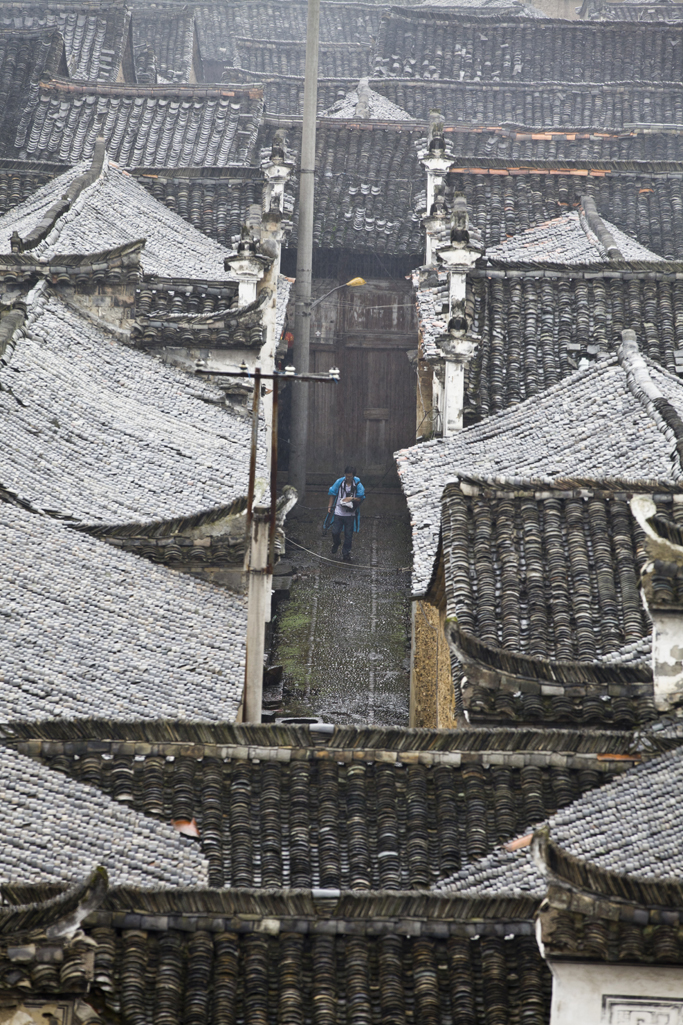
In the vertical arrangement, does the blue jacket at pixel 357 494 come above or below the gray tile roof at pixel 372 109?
below

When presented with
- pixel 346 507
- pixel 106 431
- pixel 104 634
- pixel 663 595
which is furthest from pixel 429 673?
pixel 663 595

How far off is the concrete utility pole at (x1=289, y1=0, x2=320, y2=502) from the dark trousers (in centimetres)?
301

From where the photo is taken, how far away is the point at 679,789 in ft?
39.0

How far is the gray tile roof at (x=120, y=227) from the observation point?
28750 mm

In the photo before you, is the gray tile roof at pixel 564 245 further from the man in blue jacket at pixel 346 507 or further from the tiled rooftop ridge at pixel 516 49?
the tiled rooftop ridge at pixel 516 49

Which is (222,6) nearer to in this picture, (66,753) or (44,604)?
(44,604)

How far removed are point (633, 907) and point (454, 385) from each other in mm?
16766

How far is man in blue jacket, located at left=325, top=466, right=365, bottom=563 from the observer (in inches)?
1196

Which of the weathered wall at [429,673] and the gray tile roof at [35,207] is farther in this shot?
the gray tile roof at [35,207]

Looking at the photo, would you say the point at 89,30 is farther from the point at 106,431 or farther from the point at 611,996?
the point at 611,996

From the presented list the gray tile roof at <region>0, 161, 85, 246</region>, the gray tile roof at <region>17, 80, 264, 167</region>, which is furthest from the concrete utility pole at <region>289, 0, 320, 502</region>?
the gray tile roof at <region>17, 80, 264, 167</region>

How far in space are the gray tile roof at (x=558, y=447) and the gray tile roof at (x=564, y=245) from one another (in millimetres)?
6341

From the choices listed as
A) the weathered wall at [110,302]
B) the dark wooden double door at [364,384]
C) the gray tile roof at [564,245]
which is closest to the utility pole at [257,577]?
the weathered wall at [110,302]

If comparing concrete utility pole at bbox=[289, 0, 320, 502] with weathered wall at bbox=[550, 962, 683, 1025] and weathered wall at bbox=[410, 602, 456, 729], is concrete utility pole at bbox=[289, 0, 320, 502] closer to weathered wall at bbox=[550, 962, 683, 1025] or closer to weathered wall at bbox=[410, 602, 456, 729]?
weathered wall at bbox=[410, 602, 456, 729]
